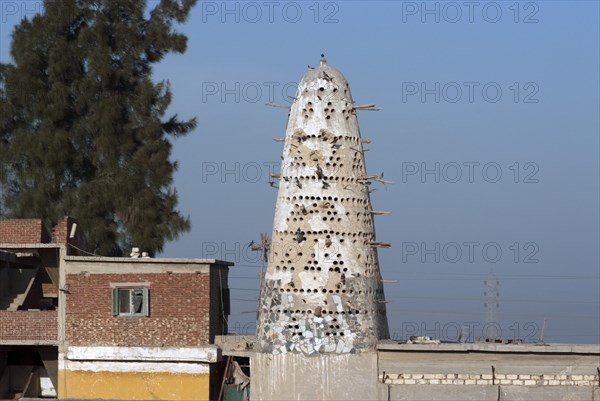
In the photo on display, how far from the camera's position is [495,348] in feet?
106

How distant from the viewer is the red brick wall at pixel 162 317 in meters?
37.1

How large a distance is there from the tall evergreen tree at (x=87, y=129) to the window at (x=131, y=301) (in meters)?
15.0

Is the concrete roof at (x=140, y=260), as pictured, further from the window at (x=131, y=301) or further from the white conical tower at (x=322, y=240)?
the white conical tower at (x=322, y=240)

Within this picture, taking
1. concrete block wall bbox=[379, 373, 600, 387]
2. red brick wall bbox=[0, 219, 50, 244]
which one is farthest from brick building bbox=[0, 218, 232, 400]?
concrete block wall bbox=[379, 373, 600, 387]

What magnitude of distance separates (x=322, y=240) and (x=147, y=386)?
755cm

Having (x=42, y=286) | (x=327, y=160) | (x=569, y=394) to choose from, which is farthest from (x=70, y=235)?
(x=569, y=394)

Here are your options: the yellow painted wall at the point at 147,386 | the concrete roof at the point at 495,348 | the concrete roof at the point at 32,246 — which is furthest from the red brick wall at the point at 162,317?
the concrete roof at the point at 495,348

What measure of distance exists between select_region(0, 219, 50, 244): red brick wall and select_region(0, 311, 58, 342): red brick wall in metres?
2.41

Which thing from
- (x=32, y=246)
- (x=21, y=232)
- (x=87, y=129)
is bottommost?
(x=32, y=246)

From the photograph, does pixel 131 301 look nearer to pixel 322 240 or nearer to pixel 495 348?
pixel 322 240

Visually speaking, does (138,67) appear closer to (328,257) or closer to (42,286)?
(42,286)

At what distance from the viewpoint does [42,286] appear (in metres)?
44.5

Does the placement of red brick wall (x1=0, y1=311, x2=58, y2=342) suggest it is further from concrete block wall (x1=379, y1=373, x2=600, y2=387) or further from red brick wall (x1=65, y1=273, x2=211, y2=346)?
concrete block wall (x1=379, y1=373, x2=600, y2=387)

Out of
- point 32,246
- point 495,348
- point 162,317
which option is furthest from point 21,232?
point 495,348
